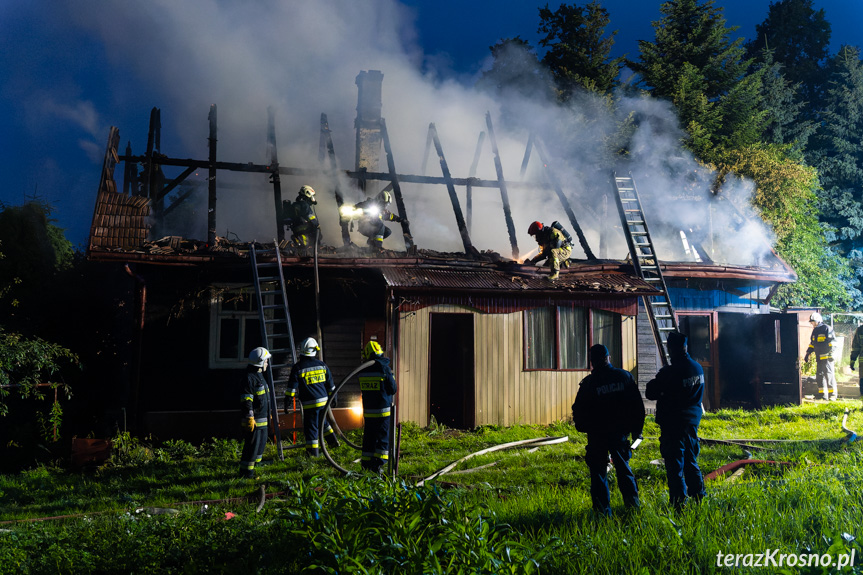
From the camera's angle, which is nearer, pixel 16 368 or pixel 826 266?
pixel 16 368

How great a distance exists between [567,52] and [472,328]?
1546 cm

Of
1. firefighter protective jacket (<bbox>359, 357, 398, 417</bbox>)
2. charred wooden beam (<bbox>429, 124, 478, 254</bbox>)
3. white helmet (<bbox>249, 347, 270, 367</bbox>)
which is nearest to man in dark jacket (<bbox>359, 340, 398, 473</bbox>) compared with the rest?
firefighter protective jacket (<bbox>359, 357, 398, 417</bbox>)

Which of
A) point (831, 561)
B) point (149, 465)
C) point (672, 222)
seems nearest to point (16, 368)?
point (149, 465)

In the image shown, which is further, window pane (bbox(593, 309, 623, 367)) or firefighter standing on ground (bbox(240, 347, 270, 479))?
window pane (bbox(593, 309, 623, 367))

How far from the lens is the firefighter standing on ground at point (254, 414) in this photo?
7320 millimetres

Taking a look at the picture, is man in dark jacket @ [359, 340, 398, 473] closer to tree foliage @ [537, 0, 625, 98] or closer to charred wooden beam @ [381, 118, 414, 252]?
charred wooden beam @ [381, 118, 414, 252]

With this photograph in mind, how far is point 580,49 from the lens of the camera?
2212 cm

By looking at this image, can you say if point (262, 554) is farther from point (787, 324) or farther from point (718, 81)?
point (718, 81)

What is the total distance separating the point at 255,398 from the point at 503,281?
5536 mm

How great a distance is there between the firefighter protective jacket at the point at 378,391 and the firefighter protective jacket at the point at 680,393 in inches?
124

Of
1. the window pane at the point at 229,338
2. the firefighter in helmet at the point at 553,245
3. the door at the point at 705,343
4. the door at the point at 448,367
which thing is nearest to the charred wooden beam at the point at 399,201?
the door at the point at 448,367

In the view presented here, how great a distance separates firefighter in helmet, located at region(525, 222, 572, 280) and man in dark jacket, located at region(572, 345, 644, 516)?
22.5 ft

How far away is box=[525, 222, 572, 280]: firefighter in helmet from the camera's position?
11914mm

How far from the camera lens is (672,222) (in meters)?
19.0
